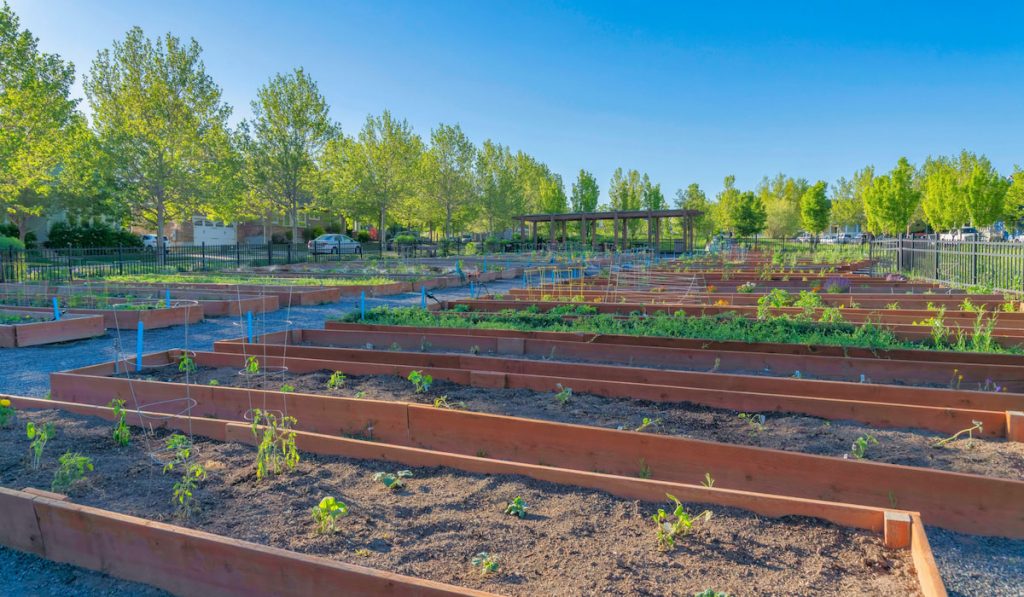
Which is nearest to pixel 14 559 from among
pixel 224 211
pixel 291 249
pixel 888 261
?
pixel 888 261

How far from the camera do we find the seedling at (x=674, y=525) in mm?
2689

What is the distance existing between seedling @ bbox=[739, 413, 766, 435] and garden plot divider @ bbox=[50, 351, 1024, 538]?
78 cm

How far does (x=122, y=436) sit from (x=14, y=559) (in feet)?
4.04

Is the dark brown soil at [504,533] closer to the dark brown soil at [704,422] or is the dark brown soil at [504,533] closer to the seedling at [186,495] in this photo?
the seedling at [186,495]

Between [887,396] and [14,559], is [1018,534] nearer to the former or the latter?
[887,396]

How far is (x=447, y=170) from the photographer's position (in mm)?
42000

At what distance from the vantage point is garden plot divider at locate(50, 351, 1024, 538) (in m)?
3.03

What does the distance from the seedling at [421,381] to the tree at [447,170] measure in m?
37.2

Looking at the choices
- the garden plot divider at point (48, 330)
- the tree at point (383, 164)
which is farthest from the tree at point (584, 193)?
the garden plot divider at point (48, 330)

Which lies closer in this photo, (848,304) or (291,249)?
(848,304)

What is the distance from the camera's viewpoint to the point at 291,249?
29.2 meters

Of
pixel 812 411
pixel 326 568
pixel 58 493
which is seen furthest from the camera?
pixel 812 411

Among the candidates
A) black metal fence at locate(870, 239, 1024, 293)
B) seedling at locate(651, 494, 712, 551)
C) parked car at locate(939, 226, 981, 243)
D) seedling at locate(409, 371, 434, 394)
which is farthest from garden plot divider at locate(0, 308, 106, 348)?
parked car at locate(939, 226, 981, 243)

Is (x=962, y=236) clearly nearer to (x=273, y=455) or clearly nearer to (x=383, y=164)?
(x=383, y=164)
